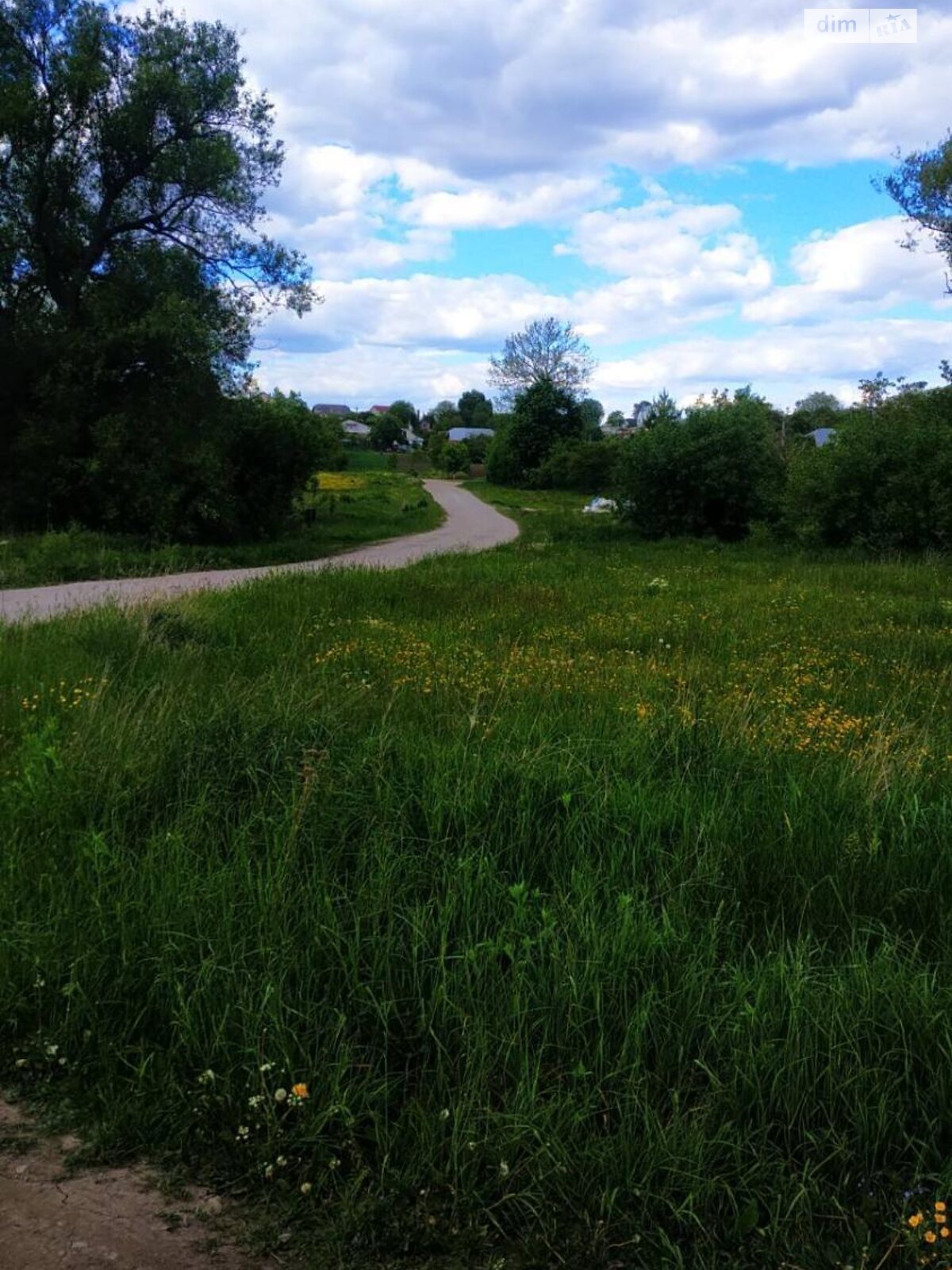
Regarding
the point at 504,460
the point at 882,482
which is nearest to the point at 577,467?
the point at 504,460

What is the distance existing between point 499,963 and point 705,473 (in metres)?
24.2

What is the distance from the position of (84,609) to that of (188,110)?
59.1ft

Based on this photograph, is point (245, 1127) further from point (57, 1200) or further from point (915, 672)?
point (915, 672)

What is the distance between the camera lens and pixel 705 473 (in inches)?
1017

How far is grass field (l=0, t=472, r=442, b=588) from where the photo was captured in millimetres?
17000

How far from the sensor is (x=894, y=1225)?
7.21 ft

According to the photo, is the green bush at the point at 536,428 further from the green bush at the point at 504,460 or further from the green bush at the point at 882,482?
the green bush at the point at 882,482

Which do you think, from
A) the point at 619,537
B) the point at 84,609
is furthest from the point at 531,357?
the point at 84,609

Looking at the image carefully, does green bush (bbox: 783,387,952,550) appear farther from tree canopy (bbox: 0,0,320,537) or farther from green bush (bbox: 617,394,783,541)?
tree canopy (bbox: 0,0,320,537)

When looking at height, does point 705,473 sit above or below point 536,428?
below

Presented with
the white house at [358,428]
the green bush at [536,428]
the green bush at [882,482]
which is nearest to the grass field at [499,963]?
the green bush at [882,482]

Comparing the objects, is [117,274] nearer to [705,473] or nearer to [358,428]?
[705,473]

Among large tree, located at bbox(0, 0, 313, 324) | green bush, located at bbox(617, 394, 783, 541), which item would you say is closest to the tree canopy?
large tree, located at bbox(0, 0, 313, 324)

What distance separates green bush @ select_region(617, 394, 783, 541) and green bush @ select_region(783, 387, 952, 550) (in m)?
2.19
